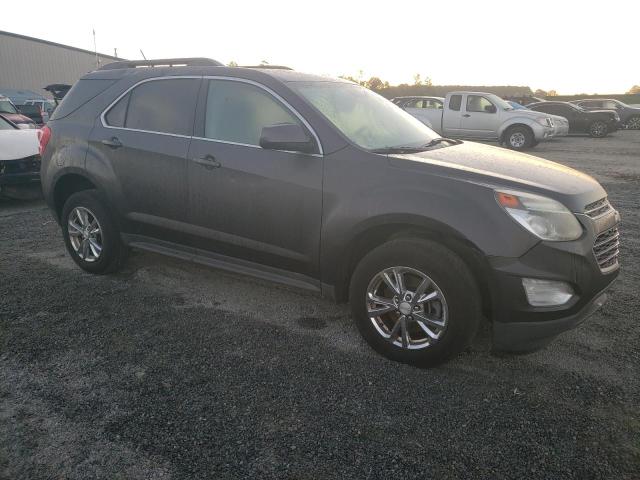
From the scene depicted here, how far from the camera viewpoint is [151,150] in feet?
12.3

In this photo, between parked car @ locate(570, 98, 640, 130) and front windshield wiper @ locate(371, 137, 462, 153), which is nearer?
front windshield wiper @ locate(371, 137, 462, 153)

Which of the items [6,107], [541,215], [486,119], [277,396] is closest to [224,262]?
[277,396]

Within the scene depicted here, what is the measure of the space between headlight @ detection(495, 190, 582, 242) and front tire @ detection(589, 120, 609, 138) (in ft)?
65.7

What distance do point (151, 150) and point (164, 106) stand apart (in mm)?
385

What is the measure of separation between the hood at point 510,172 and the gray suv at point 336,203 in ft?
0.05

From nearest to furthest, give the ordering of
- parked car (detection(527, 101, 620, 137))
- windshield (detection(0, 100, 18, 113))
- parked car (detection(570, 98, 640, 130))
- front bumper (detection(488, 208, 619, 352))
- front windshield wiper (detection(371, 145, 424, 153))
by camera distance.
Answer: front bumper (detection(488, 208, 619, 352)) → front windshield wiper (detection(371, 145, 424, 153)) → windshield (detection(0, 100, 18, 113)) → parked car (detection(527, 101, 620, 137)) → parked car (detection(570, 98, 640, 130))

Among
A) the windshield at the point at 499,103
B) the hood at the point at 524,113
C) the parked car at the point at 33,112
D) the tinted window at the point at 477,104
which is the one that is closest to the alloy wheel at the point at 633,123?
the hood at the point at 524,113

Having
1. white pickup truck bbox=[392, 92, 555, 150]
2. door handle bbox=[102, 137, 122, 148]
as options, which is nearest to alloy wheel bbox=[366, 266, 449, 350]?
door handle bbox=[102, 137, 122, 148]

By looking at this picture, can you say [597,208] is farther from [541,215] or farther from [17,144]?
[17,144]

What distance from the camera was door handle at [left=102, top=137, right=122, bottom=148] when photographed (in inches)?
154

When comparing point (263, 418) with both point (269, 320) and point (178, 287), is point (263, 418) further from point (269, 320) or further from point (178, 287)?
point (178, 287)

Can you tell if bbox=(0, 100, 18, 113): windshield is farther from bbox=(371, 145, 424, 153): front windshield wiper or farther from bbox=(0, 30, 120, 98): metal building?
bbox=(0, 30, 120, 98): metal building

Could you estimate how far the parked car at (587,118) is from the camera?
19156 millimetres

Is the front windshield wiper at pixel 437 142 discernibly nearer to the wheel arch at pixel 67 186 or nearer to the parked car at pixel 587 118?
the wheel arch at pixel 67 186
